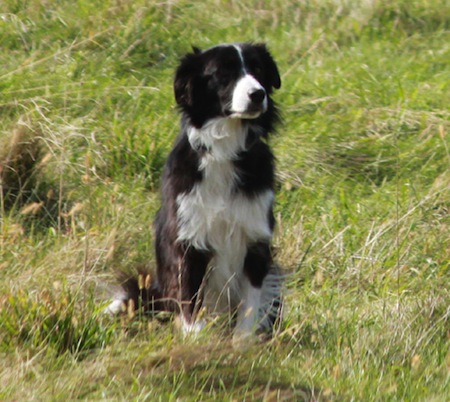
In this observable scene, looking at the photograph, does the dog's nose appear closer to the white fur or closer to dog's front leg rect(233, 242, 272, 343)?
the white fur

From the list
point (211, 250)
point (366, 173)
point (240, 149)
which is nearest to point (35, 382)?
point (211, 250)

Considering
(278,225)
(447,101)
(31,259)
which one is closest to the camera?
(31,259)

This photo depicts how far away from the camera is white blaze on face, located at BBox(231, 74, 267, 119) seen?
15.8ft

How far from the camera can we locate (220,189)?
16.2 feet

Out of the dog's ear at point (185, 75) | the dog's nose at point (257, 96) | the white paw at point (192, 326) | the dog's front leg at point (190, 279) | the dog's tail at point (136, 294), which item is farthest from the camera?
the dog's tail at point (136, 294)

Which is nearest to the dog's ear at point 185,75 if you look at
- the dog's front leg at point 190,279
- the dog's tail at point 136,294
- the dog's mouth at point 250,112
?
the dog's mouth at point 250,112

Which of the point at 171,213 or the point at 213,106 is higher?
the point at 213,106

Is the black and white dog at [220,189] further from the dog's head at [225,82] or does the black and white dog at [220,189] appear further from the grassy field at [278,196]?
the grassy field at [278,196]

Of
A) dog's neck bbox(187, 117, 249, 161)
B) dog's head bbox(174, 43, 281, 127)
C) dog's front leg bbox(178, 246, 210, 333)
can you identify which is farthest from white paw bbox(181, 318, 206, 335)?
dog's head bbox(174, 43, 281, 127)

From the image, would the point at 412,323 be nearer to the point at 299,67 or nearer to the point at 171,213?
the point at 171,213

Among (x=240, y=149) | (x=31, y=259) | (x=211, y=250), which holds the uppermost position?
(x=240, y=149)

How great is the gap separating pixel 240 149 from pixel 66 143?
184 cm

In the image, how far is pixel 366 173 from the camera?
22.3 ft

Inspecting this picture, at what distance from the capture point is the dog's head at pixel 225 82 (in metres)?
4.86
